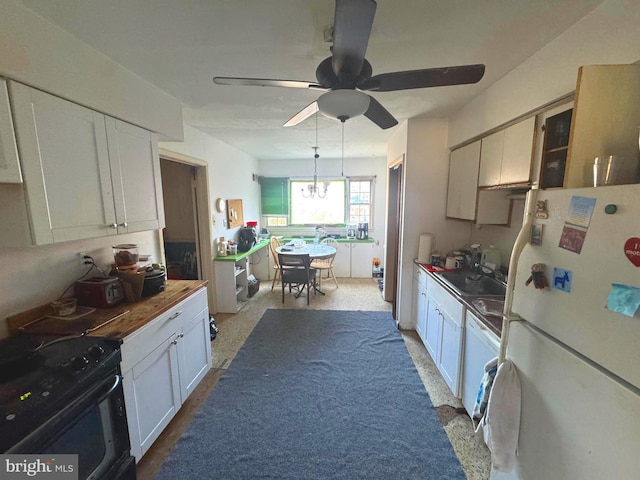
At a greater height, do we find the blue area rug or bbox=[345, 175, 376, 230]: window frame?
bbox=[345, 175, 376, 230]: window frame

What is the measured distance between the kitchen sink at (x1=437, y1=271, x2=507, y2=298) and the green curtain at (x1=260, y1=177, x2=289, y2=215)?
3.71m

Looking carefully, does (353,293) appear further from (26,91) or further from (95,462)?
(26,91)

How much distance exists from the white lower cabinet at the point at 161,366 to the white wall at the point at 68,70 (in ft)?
4.36

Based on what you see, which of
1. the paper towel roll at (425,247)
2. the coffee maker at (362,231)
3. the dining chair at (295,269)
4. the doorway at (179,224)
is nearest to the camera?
the paper towel roll at (425,247)

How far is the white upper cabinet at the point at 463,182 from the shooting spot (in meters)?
2.29

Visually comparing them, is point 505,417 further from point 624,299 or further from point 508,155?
point 508,155

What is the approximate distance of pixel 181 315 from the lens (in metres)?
1.88

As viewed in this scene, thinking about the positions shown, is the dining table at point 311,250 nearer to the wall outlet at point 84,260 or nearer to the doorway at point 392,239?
the doorway at point 392,239

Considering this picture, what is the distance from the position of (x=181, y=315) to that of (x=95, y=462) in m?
0.85

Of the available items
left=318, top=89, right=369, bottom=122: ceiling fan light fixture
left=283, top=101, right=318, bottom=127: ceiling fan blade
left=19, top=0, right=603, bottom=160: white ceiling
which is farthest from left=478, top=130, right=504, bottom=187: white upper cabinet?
left=283, top=101, right=318, bottom=127: ceiling fan blade

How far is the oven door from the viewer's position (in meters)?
0.92

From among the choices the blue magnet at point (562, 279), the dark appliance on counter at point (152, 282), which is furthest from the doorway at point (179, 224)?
the blue magnet at point (562, 279)

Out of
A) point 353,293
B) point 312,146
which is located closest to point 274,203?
point 312,146

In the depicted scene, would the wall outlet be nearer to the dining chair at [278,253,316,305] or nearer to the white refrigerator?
the dining chair at [278,253,316,305]
